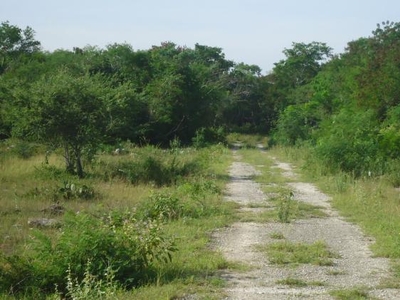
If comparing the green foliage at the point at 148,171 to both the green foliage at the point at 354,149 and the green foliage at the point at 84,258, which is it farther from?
the green foliage at the point at 84,258

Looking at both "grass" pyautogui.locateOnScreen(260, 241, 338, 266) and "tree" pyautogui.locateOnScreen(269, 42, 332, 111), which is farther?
"tree" pyautogui.locateOnScreen(269, 42, 332, 111)

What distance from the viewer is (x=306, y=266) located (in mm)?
9938

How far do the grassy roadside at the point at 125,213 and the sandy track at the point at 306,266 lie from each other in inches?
16.4

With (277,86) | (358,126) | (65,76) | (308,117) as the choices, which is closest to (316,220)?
(65,76)

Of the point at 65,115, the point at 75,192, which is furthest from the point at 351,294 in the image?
the point at 65,115

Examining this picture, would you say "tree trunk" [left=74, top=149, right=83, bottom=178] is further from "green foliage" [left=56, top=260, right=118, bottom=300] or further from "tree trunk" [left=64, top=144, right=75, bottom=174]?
"green foliage" [left=56, top=260, right=118, bottom=300]

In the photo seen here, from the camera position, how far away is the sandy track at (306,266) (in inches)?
330

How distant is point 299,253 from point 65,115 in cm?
1197

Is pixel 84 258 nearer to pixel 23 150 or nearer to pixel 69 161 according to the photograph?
pixel 69 161

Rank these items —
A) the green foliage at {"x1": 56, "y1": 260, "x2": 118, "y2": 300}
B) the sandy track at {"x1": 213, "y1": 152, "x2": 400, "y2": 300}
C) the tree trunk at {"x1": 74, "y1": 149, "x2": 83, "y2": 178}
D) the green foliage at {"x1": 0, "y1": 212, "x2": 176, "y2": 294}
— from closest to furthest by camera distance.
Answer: the green foliage at {"x1": 56, "y1": 260, "x2": 118, "y2": 300} < the green foliage at {"x1": 0, "y1": 212, "x2": 176, "y2": 294} < the sandy track at {"x1": 213, "y1": 152, "x2": 400, "y2": 300} < the tree trunk at {"x1": 74, "y1": 149, "x2": 83, "y2": 178}

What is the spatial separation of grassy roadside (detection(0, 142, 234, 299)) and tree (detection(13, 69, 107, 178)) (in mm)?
1003

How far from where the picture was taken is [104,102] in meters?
21.9

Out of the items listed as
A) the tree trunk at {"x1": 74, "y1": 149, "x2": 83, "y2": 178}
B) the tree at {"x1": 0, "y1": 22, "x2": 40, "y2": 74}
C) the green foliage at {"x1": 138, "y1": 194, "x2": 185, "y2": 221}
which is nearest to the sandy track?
the green foliage at {"x1": 138, "y1": 194, "x2": 185, "y2": 221}

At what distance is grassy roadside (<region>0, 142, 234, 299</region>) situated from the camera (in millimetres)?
8219
